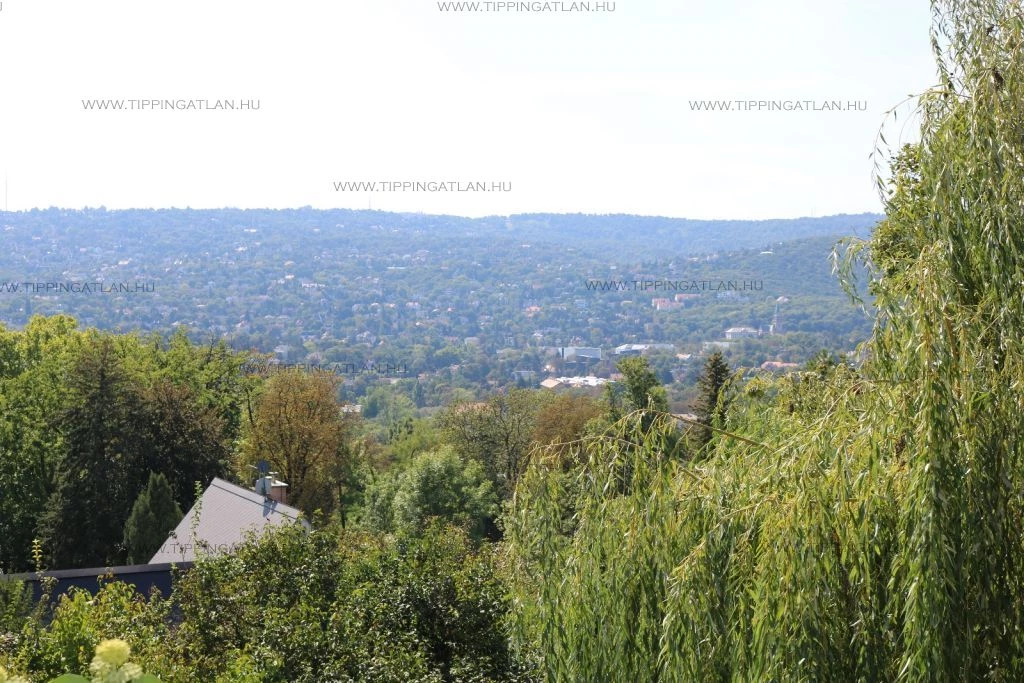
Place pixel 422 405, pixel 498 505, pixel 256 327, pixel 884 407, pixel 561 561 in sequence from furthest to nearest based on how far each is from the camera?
1. pixel 256 327
2. pixel 422 405
3. pixel 498 505
4. pixel 561 561
5. pixel 884 407

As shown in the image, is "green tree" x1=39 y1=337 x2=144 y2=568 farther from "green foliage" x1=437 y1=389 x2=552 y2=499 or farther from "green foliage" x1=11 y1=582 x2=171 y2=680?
"green foliage" x1=11 y1=582 x2=171 y2=680

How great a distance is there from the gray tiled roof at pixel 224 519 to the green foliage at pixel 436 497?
30.4ft

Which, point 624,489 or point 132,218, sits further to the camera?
point 132,218

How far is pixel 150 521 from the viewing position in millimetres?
31094

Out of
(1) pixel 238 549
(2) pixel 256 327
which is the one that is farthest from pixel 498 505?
(2) pixel 256 327

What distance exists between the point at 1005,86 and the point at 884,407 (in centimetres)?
225

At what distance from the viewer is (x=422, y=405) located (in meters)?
120

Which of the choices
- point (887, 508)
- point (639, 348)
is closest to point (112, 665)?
point (887, 508)

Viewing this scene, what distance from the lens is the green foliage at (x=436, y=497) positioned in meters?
38.2

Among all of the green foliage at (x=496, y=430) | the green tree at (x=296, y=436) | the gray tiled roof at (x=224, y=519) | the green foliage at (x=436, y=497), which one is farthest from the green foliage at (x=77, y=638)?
the green foliage at (x=496, y=430)

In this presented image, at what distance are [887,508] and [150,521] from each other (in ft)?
94.7

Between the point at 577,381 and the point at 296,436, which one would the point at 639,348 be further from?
the point at 296,436

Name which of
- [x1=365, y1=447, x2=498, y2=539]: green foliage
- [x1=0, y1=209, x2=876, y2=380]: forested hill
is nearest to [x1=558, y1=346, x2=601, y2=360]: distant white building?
[x1=0, y1=209, x2=876, y2=380]: forested hill

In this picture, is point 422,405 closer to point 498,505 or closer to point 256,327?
point 256,327
